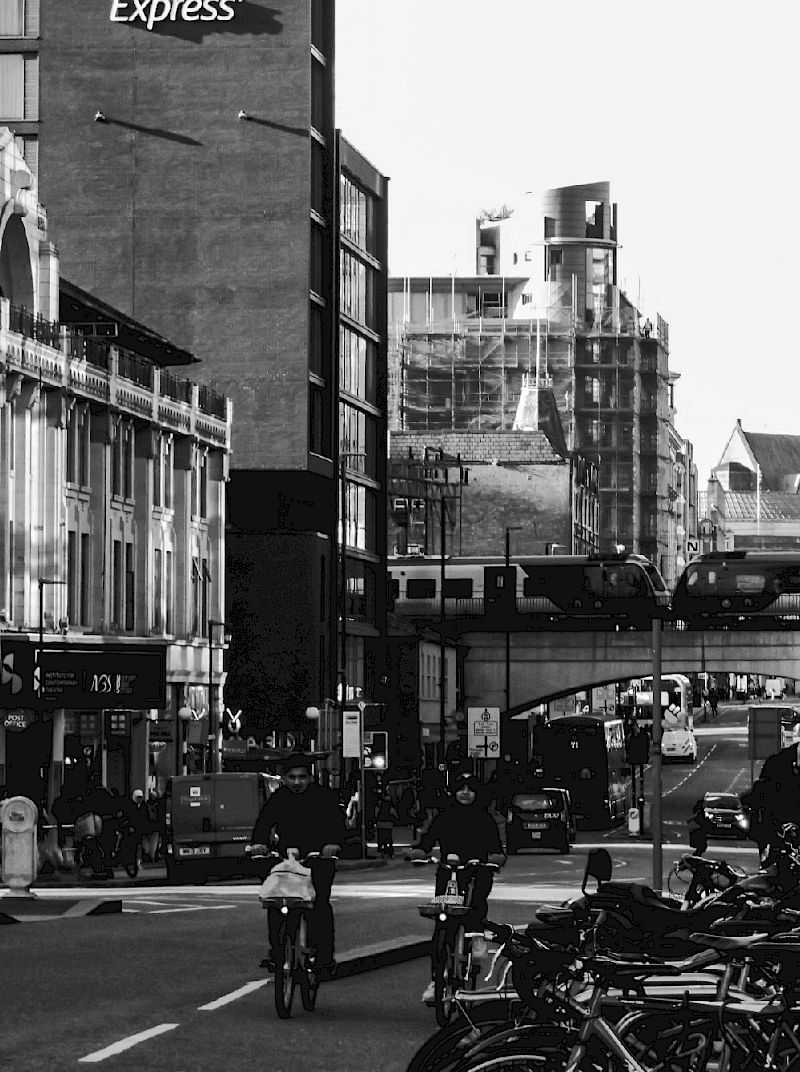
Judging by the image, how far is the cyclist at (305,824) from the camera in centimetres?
1916

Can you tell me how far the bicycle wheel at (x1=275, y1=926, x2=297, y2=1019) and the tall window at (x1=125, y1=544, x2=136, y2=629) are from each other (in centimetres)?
4931

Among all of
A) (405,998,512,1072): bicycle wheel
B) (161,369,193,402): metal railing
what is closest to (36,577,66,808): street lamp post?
(161,369,193,402): metal railing

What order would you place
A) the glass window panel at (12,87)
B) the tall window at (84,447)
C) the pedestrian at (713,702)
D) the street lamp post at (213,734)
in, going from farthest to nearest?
the pedestrian at (713,702)
the glass window panel at (12,87)
the street lamp post at (213,734)
the tall window at (84,447)

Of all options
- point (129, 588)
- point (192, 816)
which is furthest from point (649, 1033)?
point (129, 588)

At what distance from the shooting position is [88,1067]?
1436 centimetres

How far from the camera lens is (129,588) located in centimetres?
6738

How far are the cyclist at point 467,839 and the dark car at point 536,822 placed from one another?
3930 centimetres

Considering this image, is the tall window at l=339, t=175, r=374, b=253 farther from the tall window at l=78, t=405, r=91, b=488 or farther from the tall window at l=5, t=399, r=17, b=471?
the tall window at l=5, t=399, r=17, b=471

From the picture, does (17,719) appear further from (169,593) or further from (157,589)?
(169,593)

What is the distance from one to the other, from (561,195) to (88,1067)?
17841cm

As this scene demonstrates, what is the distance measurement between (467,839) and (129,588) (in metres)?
48.0

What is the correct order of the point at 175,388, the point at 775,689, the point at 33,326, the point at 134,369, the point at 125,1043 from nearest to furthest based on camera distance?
the point at 125,1043, the point at 33,326, the point at 134,369, the point at 175,388, the point at 775,689

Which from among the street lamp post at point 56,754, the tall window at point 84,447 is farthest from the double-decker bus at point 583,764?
the street lamp post at point 56,754

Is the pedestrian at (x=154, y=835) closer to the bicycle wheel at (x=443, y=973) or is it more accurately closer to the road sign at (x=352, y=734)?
the road sign at (x=352, y=734)
